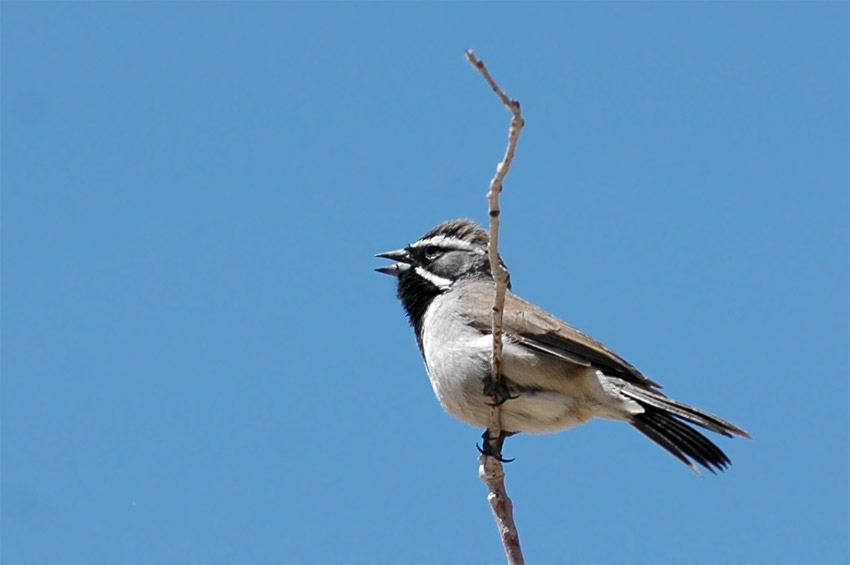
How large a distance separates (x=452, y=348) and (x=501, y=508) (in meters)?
1.61

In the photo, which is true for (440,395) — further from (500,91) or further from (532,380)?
(500,91)

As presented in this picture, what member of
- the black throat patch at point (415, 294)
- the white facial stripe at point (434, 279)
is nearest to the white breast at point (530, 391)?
the black throat patch at point (415, 294)

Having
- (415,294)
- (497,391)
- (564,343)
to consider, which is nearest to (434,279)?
(415,294)

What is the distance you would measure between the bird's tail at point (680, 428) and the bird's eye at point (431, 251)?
8.34ft

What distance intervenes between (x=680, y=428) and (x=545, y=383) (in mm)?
1044

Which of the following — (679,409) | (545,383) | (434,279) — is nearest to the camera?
(679,409)

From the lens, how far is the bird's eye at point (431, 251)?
9.23 metres

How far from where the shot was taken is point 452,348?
7.82 m

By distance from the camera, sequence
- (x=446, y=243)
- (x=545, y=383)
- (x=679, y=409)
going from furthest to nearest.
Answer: (x=446, y=243)
(x=545, y=383)
(x=679, y=409)

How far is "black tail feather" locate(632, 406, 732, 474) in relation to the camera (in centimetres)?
696

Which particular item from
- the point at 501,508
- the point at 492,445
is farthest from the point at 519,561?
the point at 492,445

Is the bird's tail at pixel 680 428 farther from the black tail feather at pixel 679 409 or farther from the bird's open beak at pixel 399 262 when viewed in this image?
the bird's open beak at pixel 399 262

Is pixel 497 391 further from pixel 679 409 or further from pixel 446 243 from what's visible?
pixel 446 243

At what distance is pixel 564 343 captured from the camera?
7.62 metres
